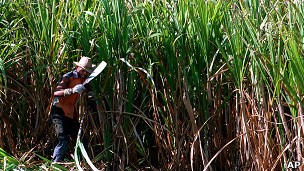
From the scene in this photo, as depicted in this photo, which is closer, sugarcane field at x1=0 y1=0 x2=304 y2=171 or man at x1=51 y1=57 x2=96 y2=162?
sugarcane field at x1=0 y1=0 x2=304 y2=171

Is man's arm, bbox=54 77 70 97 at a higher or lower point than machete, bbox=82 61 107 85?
lower

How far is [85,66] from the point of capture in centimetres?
589

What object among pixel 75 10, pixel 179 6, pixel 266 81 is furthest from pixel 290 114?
pixel 75 10

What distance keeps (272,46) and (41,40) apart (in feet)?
7.28

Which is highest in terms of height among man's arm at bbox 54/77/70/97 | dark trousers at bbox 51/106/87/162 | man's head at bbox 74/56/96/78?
man's head at bbox 74/56/96/78

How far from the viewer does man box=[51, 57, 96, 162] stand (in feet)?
19.6

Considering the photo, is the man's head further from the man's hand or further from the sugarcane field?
the man's hand

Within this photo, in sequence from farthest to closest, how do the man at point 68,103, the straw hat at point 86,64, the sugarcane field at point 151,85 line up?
1. the man at point 68,103
2. the straw hat at point 86,64
3. the sugarcane field at point 151,85

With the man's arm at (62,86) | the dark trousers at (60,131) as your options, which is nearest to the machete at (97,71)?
the man's arm at (62,86)

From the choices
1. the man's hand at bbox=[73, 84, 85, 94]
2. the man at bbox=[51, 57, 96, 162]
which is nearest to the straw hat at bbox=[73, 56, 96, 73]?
the man at bbox=[51, 57, 96, 162]

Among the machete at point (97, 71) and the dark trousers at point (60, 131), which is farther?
the dark trousers at point (60, 131)

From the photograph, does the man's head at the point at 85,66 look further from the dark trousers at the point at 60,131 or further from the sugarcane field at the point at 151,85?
the dark trousers at the point at 60,131

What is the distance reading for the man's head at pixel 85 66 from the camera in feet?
19.3

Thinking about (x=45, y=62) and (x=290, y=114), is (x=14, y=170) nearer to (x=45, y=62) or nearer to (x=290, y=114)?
(x=45, y=62)
